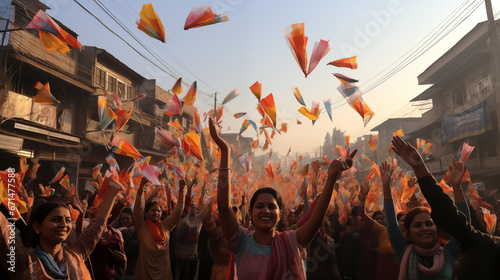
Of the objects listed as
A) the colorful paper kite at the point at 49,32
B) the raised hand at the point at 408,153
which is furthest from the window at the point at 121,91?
the raised hand at the point at 408,153

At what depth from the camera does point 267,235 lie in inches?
90.0

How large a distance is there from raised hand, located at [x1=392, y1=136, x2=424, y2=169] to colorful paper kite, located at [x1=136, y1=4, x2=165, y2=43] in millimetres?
3554

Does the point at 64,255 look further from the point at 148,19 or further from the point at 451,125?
the point at 451,125

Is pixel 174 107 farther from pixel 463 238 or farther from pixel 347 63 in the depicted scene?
pixel 463 238

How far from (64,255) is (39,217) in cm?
30

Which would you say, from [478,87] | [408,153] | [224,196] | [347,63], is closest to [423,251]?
[408,153]

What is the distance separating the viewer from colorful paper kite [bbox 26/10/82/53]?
180 inches

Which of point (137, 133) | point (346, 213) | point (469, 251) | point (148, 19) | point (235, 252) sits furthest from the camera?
point (137, 133)

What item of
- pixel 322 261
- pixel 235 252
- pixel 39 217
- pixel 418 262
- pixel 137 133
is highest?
pixel 137 133

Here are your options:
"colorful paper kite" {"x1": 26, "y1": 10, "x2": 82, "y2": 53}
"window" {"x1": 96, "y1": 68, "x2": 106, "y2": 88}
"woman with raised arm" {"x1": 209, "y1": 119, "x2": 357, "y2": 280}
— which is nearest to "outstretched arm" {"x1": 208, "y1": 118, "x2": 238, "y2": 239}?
"woman with raised arm" {"x1": 209, "y1": 119, "x2": 357, "y2": 280}

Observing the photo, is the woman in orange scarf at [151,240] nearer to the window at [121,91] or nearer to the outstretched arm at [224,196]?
the outstretched arm at [224,196]

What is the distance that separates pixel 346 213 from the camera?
7.15 m

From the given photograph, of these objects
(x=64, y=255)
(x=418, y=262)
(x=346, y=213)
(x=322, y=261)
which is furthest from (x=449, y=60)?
(x=64, y=255)

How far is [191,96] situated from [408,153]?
248 inches
